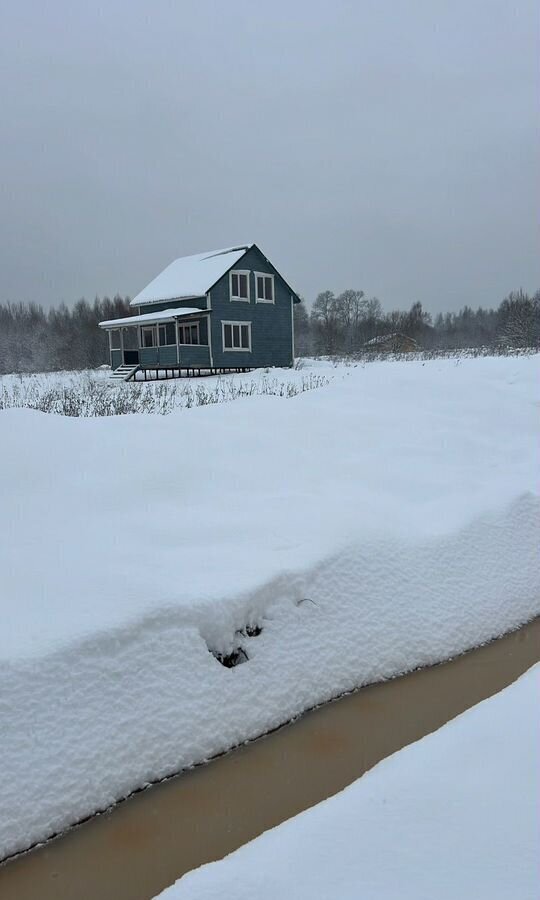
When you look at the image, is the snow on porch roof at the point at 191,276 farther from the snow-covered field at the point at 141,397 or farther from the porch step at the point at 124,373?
the snow-covered field at the point at 141,397

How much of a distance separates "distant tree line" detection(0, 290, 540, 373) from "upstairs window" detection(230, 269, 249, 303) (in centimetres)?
1682

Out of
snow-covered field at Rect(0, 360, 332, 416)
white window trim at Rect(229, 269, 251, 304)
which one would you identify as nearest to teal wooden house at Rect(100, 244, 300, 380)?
white window trim at Rect(229, 269, 251, 304)

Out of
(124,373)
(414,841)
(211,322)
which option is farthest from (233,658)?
(211,322)

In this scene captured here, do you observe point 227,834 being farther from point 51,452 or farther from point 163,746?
point 51,452

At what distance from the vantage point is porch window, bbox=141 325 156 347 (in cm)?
2694

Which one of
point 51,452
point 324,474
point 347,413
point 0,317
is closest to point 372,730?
point 324,474

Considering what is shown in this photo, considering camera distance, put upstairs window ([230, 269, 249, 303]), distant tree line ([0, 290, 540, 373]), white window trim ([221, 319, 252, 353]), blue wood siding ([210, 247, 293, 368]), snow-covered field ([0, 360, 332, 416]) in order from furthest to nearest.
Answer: distant tree line ([0, 290, 540, 373])
upstairs window ([230, 269, 249, 303])
white window trim ([221, 319, 252, 353])
blue wood siding ([210, 247, 293, 368])
snow-covered field ([0, 360, 332, 416])

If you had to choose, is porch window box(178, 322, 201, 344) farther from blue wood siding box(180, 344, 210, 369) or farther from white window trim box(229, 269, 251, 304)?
white window trim box(229, 269, 251, 304)

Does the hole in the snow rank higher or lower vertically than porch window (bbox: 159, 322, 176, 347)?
lower

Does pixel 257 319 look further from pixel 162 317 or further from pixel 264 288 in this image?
pixel 162 317

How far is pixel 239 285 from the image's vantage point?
86.0ft

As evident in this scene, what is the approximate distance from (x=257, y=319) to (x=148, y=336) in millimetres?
5308

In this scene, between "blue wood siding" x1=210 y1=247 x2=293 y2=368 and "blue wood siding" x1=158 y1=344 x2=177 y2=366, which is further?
"blue wood siding" x1=210 y1=247 x2=293 y2=368

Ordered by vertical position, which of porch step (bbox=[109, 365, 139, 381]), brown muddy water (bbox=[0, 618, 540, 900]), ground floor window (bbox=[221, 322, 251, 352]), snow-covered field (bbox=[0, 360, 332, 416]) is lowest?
brown muddy water (bbox=[0, 618, 540, 900])
